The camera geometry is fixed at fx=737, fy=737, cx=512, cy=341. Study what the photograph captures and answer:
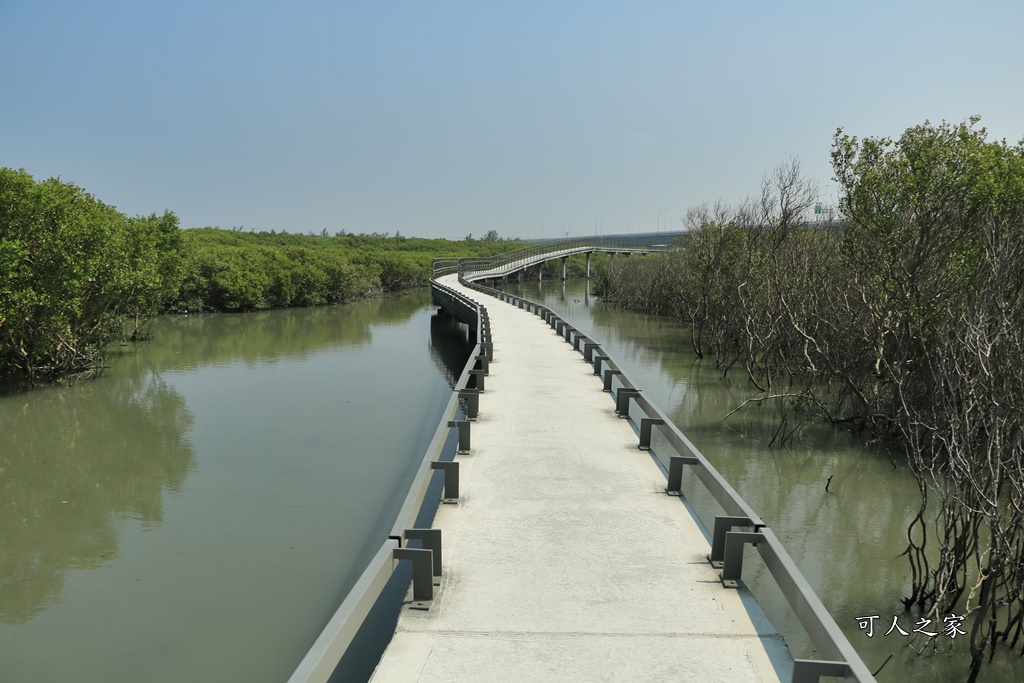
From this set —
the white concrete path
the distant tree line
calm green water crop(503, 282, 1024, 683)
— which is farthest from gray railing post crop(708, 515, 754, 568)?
the distant tree line

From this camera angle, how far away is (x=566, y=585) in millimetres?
5176

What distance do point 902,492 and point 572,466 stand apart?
22.2ft

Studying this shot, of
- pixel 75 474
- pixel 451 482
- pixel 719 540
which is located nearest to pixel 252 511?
pixel 75 474

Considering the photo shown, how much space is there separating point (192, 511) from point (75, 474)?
3128 mm

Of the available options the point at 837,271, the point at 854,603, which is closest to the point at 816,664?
the point at 854,603

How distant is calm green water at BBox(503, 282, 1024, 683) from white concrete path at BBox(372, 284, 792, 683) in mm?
2101

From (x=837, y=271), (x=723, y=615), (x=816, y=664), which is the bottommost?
(x=723, y=615)

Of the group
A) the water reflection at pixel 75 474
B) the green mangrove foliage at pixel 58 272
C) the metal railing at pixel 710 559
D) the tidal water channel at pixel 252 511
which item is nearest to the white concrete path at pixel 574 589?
the metal railing at pixel 710 559

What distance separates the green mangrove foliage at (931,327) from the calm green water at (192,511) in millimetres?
6314

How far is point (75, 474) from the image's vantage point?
12.1 metres

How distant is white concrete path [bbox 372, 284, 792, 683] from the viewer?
164 inches

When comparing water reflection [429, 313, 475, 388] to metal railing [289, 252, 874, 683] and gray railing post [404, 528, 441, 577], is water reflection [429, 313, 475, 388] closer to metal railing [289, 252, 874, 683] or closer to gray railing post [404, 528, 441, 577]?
metal railing [289, 252, 874, 683]

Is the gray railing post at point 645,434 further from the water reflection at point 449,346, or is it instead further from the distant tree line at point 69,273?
the distant tree line at point 69,273

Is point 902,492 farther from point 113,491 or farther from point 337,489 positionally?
point 113,491
